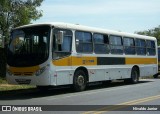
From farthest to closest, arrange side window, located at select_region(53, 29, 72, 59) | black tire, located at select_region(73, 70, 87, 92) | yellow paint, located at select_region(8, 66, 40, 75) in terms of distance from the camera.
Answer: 1. black tire, located at select_region(73, 70, 87, 92)
2. side window, located at select_region(53, 29, 72, 59)
3. yellow paint, located at select_region(8, 66, 40, 75)

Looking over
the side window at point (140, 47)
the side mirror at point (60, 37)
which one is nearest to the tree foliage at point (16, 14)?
the side window at point (140, 47)

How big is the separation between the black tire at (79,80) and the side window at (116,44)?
10.7 ft

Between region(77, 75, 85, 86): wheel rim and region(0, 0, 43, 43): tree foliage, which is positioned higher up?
region(0, 0, 43, 43): tree foliage

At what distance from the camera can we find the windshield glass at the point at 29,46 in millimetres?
16344

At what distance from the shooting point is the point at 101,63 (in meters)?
20.2

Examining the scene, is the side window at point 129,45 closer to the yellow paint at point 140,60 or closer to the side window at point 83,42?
the yellow paint at point 140,60

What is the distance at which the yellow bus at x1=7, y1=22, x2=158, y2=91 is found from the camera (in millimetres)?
16344

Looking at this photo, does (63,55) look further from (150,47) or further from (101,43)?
Answer: (150,47)

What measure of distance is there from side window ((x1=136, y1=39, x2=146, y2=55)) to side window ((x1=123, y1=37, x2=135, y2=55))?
2.23 ft

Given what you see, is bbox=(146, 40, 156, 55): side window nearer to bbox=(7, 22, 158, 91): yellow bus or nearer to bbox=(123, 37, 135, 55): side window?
bbox=(123, 37, 135, 55): side window

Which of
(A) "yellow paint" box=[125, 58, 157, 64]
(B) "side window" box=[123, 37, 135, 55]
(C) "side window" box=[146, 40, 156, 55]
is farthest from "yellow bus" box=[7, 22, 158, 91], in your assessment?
(C) "side window" box=[146, 40, 156, 55]

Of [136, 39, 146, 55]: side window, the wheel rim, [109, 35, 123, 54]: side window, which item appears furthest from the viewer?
[136, 39, 146, 55]: side window

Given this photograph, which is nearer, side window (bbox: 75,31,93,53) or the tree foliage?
side window (bbox: 75,31,93,53)

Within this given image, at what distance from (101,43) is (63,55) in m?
3.77
